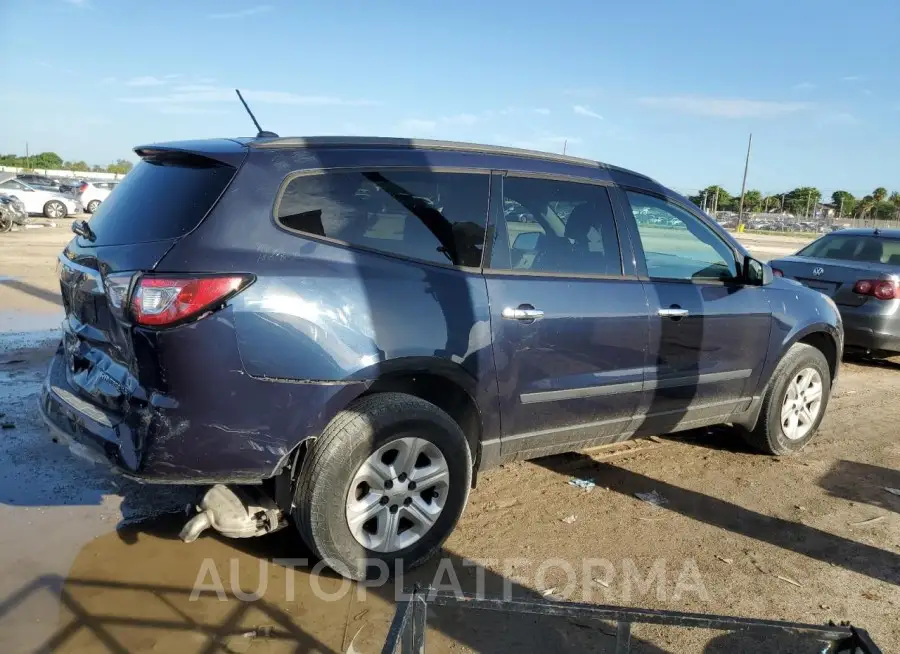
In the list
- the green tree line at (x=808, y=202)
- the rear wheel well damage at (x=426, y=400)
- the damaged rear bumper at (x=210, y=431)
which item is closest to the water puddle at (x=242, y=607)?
the rear wheel well damage at (x=426, y=400)

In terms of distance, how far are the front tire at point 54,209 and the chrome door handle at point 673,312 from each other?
2664cm

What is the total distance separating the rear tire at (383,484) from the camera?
2968 millimetres

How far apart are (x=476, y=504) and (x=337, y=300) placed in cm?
172

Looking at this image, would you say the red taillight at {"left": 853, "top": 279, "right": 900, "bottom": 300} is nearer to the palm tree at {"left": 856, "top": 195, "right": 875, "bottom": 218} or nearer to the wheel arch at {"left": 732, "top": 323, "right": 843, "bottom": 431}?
the wheel arch at {"left": 732, "top": 323, "right": 843, "bottom": 431}

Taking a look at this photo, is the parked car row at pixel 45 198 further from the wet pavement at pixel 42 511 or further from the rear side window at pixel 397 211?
the rear side window at pixel 397 211

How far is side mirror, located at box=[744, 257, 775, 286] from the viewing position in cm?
453

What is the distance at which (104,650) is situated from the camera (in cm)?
264

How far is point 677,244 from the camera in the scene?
441cm

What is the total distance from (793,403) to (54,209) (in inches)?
1054

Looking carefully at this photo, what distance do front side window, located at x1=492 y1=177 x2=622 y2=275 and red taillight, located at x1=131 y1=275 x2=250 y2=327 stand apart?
1.40 meters

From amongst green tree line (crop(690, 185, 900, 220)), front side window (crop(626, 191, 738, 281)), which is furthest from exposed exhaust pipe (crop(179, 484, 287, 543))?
green tree line (crop(690, 185, 900, 220))

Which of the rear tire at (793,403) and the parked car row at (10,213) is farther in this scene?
the parked car row at (10,213)

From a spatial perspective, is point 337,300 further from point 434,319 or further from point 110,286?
point 110,286

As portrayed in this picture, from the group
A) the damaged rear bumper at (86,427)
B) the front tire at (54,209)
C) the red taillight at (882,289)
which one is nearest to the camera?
the damaged rear bumper at (86,427)
